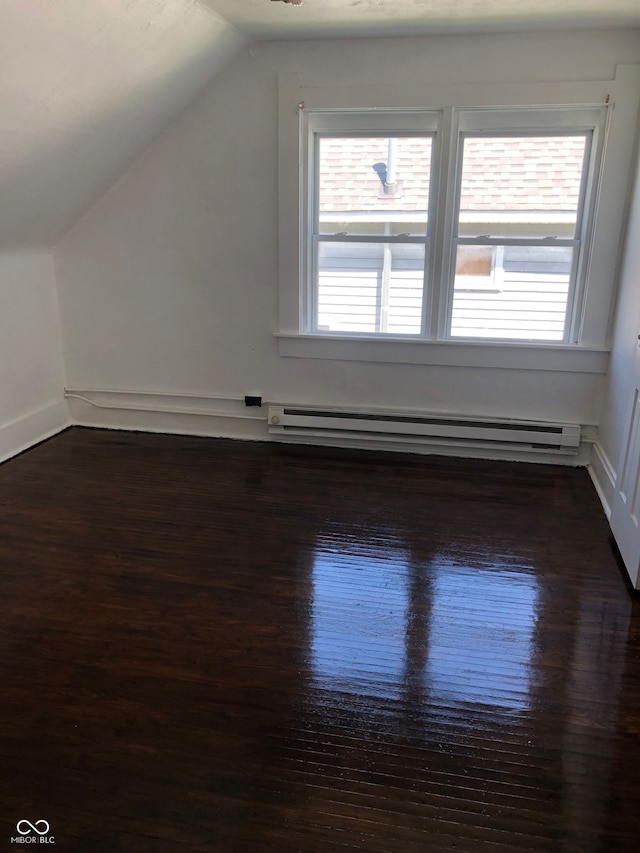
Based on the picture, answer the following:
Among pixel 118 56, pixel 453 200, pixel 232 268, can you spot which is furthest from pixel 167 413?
pixel 453 200

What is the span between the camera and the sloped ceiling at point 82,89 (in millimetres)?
2434

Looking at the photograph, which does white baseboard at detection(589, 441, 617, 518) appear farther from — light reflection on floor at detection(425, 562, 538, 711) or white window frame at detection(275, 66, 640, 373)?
light reflection on floor at detection(425, 562, 538, 711)

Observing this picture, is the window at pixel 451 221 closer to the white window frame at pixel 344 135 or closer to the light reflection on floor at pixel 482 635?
the white window frame at pixel 344 135

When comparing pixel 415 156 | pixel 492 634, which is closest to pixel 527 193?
pixel 415 156

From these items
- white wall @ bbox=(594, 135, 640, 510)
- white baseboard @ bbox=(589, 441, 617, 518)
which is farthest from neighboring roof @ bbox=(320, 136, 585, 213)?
white baseboard @ bbox=(589, 441, 617, 518)

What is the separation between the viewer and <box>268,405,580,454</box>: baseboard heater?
389cm

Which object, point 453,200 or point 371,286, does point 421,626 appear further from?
point 453,200

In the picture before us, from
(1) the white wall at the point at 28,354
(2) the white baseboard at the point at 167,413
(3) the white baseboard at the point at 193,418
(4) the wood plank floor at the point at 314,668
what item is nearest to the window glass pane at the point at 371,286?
(3) the white baseboard at the point at 193,418

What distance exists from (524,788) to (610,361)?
2.69 metres

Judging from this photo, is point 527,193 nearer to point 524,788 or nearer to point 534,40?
point 534,40

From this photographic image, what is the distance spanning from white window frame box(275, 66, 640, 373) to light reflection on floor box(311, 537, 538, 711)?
1.52 meters

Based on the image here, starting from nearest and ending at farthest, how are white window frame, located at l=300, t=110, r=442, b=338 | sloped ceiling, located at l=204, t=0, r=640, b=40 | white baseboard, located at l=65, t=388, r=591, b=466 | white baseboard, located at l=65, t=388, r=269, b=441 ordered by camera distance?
1. sloped ceiling, located at l=204, t=0, r=640, b=40
2. white window frame, located at l=300, t=110, r=442, b=338
3. white baseboard, located at l=65, t=388, r=591, b=466
4. white baseboard, located at l=65, t=388, r=269, b=441

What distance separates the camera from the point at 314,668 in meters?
2.15

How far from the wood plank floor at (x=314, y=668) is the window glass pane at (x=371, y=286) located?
1.08 m
